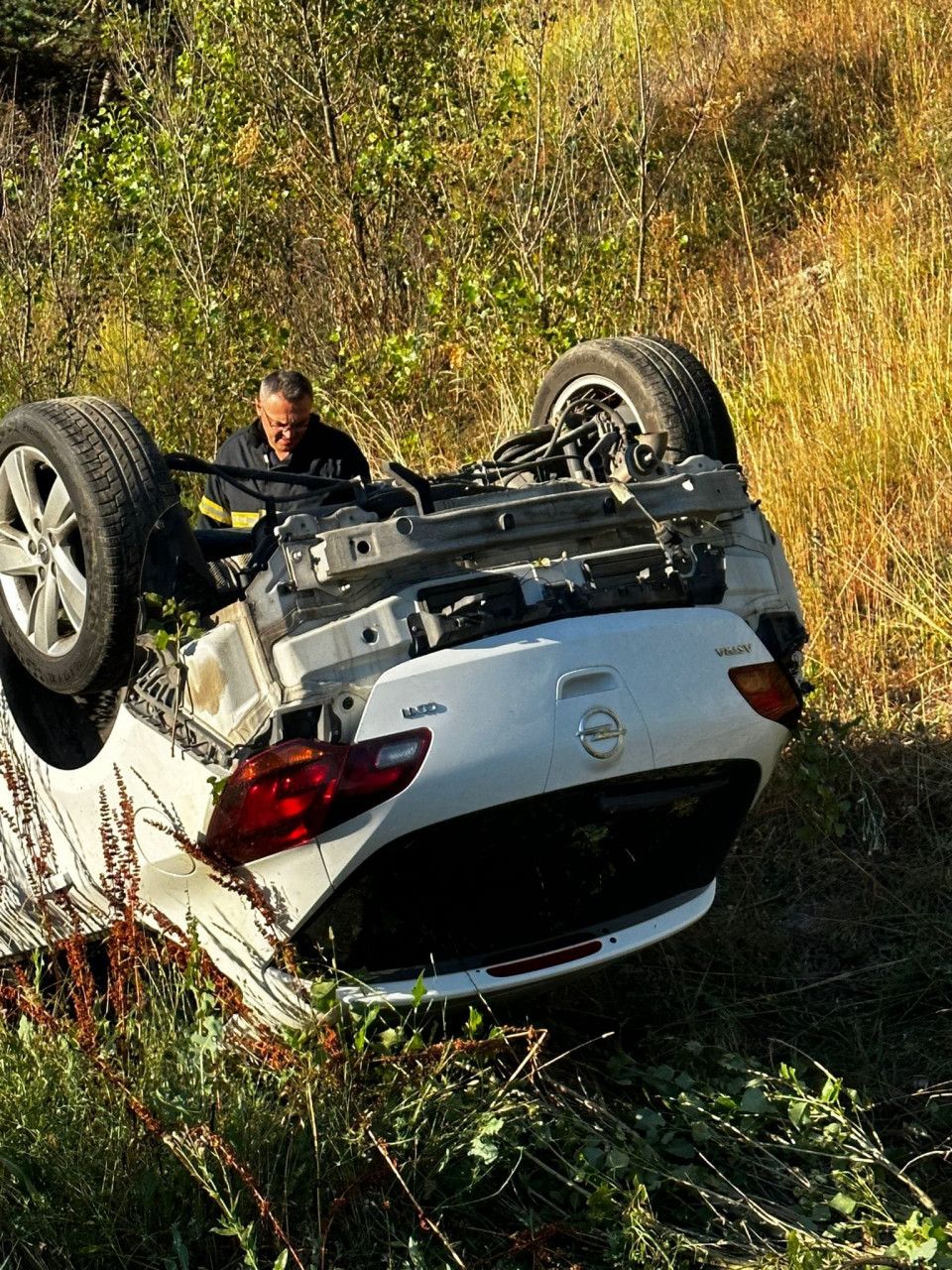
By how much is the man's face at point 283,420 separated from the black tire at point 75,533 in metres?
2.15

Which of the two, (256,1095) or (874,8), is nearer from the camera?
(256,1095)

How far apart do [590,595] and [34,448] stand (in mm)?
1291

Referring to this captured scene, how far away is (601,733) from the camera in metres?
3.04

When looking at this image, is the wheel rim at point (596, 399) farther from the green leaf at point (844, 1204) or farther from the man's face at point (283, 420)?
the green leaf at point (844, 1204)

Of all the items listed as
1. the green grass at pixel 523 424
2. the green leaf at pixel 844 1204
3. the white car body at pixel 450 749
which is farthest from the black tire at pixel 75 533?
the green leaf at pixel 844 1204

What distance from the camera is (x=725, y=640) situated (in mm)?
3271

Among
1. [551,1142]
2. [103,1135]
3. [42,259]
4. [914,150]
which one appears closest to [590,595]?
[551,1142]

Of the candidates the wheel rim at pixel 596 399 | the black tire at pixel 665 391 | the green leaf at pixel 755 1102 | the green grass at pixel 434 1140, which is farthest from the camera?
the wheel rim at pixel 596 399

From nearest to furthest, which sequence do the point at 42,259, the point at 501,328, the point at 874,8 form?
1. the point at 501,328
2. the point at 42,259
3. the point at 874,8

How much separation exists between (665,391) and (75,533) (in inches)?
66.5

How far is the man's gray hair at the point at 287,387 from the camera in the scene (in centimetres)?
562

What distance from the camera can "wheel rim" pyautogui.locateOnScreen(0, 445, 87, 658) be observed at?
131 inches

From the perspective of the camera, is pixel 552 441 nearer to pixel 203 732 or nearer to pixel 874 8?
pixel 203 732

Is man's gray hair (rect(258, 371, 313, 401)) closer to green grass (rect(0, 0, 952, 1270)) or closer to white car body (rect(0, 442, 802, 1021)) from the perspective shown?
green grass (rect(0, 0, 952, 1270))
